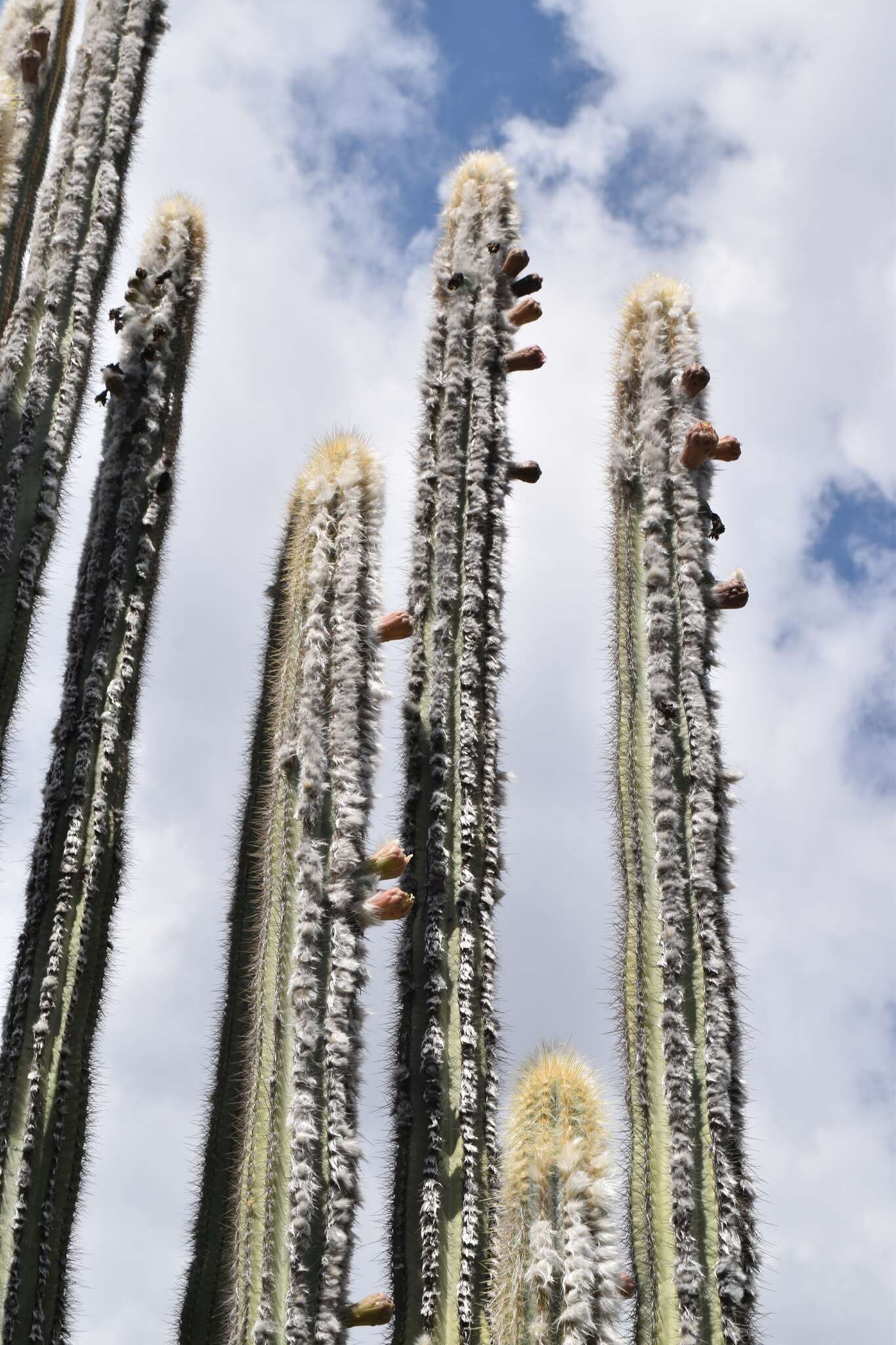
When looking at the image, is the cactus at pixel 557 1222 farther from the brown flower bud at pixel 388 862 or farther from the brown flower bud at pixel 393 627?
the brown flower bud at pixel 393 627

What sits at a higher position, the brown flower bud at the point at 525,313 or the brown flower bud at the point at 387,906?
the brown flower bud at the point at 525,313

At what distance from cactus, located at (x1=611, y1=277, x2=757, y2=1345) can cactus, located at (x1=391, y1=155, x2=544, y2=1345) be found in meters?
0.56

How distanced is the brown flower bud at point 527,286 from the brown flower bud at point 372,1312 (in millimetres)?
4775

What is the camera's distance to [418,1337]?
4406 mm

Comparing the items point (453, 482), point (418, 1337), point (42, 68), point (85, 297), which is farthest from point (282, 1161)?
point (42, 68)

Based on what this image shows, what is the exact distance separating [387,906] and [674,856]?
3.96ft

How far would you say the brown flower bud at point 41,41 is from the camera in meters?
7.43

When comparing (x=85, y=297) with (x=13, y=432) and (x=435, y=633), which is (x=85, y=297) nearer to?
(x=13, y=432)

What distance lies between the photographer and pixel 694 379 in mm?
6148

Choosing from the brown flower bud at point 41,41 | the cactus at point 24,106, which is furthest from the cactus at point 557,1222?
the brown flower bud at point 41,41

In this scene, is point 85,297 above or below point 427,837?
above

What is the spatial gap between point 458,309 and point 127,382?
5.62ft

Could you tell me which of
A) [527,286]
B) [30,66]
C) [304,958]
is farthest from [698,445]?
[30,66]

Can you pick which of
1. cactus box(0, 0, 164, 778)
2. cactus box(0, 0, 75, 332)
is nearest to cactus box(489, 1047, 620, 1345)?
cactus box(0, 0, 164, 778)
